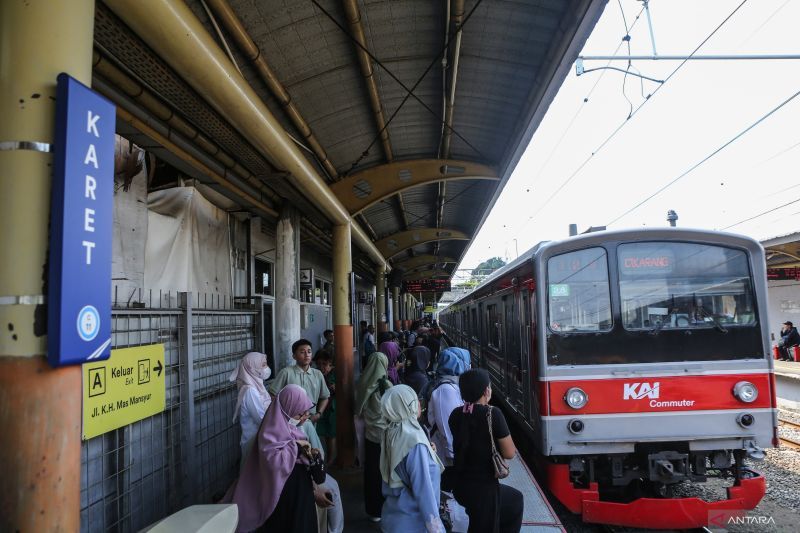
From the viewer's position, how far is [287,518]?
302 cm

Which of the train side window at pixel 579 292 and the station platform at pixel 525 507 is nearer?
the station platform at pixel 525 507

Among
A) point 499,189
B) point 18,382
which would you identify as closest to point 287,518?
point 18,382

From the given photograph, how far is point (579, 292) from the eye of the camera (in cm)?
485

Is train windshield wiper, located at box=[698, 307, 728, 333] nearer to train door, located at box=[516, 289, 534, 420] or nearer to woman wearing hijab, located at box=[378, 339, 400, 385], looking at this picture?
train door, located at box=[516, 289, 534, 420]

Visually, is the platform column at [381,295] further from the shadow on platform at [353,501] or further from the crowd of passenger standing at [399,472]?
the crowd of passenger standing at [399,472]

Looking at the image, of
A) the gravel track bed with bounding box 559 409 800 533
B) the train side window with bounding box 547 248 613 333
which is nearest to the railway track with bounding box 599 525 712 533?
the gravel track bed with bounding box 559 409 800 533

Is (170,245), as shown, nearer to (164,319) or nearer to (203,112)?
(164,319)

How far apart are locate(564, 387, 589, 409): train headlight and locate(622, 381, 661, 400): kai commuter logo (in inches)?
13.7

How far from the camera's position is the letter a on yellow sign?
3.01 m

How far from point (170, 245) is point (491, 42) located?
3995 mm

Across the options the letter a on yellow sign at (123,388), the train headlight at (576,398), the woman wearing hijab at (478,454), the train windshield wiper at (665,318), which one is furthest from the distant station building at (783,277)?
the letter a on yellow sign at (123,388)

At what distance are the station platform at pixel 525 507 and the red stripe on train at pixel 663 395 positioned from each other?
32.8 inches

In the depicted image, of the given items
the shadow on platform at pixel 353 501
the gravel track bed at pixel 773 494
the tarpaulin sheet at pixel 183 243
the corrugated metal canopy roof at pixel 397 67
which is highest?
the corrugated metal canopy roof at pixel 397 67

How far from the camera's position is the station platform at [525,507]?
13.6 feet
